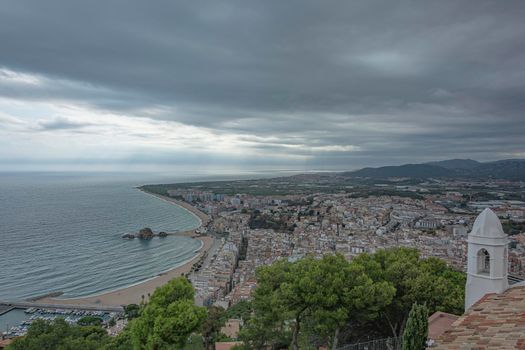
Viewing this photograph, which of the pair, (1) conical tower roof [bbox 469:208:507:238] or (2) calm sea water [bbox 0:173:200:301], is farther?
(2) calm sea water [bbox 0:173:200:301]

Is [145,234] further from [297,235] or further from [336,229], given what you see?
[336,229]

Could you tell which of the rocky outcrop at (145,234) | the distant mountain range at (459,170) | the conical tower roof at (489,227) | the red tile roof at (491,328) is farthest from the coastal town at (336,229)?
the distant mountain range at (459,170)

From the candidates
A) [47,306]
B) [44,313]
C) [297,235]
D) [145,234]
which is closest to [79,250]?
[145,234]

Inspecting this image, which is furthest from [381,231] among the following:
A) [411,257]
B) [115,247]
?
[411,257]

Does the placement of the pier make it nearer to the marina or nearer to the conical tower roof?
the marina

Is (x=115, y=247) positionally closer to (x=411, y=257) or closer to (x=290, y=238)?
(x=290, y=238)

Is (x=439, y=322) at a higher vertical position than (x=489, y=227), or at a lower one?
lower

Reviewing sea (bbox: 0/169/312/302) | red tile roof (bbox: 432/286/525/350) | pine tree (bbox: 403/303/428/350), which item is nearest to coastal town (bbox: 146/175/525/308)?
sea (bbox: 0/169/312/302)
